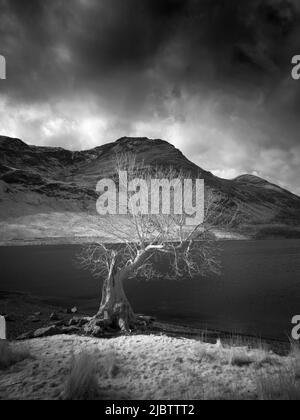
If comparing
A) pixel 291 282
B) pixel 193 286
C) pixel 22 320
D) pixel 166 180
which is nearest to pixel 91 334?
pixel 22 320

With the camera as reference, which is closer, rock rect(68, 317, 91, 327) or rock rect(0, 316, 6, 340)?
rock rect(0, 316, 6, 340)

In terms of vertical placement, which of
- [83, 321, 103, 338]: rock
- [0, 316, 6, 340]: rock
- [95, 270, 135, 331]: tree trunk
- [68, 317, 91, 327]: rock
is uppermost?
[95, 270, 135, 331]: tree trunk

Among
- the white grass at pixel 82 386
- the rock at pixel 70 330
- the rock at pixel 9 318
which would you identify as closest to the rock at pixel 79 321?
the rock at pixel 70 330

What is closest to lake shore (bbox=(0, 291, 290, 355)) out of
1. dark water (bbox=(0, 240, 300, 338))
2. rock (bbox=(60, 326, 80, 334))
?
dark water (bbox=(0, 240, 300, 338))

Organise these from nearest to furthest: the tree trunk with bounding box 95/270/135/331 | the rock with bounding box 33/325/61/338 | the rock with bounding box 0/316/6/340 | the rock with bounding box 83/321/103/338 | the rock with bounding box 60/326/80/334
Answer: the rock with bounding box 83/321/103/338
the rock with bounding box 33/325/61/338
the rock with bounding box 0/316/6/340
the rock with bounding box 60/326/80/334
the tree trunk with bounding box 95/270/135/331

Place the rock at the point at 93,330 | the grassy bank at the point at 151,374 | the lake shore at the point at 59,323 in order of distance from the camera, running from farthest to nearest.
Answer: the lake shore at the point at 59,323
the rock at the point at 93,330
the grassy bank at the point at 151,374

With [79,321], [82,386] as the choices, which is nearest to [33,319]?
[79,321]

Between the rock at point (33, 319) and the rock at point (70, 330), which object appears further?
the rock at point (33, 319)

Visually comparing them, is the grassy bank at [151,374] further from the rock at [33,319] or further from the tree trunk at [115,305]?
the rock at [33,319]

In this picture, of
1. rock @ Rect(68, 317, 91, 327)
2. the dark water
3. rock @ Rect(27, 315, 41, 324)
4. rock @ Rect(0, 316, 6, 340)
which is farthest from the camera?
the dark water

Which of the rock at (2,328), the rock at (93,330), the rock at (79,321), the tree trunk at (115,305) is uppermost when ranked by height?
the tree trunk at (115,305)

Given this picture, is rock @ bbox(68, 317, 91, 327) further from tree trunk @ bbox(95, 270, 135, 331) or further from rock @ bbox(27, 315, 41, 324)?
rock @ bbox(27, 315, 41, 324)

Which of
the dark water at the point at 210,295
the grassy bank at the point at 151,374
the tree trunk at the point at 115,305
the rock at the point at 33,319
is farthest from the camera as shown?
the dark water at the point at 210,295

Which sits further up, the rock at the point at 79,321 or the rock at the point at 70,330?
the rock at the point at 70,330
